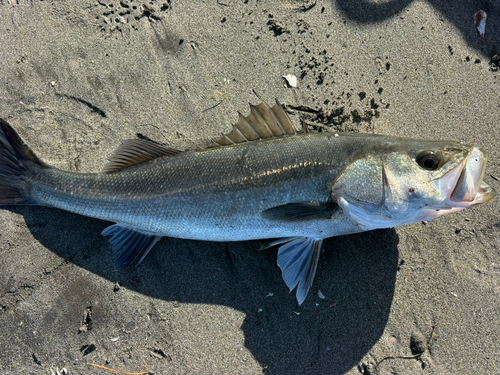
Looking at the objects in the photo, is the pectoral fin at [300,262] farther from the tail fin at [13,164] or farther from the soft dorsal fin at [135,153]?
the tail fin at [13,164]

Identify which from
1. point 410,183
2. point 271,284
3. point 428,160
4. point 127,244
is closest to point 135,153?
point 127,244

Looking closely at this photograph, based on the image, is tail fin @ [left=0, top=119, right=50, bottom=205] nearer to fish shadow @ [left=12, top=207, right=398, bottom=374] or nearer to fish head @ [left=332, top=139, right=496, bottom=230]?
fish shadow @ [left=12, top=207, right=398, bottom=374]

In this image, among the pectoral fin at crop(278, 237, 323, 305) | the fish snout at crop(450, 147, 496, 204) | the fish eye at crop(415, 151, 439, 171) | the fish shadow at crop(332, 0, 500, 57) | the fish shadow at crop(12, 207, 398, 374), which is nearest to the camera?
the fish snout at crop(450, 147, 496, 204)

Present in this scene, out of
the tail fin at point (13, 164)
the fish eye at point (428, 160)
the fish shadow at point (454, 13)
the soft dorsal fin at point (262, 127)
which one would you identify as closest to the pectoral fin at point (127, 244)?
the tail fin at point (13, 164)

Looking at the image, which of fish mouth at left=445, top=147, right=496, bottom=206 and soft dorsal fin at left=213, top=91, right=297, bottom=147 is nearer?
fish mouth at left=445, top=147, right=496, bottom=206

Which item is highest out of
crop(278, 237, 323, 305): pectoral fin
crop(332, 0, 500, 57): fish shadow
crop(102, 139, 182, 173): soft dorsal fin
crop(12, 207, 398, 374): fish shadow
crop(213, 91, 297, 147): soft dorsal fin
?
crop(332, 0, 500, 57): fish shadow

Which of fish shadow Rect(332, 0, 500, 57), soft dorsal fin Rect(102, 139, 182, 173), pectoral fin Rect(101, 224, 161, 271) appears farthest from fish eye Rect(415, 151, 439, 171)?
pectoral fin Rect(101, 224, 161, 271)

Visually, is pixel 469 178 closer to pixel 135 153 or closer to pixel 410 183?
pixel 410 183
